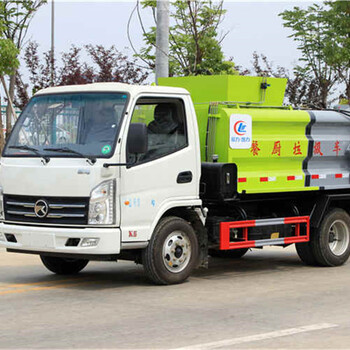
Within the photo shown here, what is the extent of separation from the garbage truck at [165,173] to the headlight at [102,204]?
11mm

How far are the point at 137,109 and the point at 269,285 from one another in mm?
2669

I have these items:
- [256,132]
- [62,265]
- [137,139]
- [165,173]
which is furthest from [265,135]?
[62,265]

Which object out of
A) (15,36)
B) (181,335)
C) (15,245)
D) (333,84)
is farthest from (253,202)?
(333,84)

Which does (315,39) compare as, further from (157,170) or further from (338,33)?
(157,170)

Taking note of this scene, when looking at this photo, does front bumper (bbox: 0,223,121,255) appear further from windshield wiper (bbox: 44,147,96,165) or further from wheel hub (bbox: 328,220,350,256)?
wheel hub (bbox: 328,220,350,256)

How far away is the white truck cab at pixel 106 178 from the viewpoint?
9.48m

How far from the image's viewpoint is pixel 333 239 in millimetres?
12336

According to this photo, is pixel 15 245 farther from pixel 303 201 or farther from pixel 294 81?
pixel 294 81

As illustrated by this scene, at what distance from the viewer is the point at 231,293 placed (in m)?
9.67

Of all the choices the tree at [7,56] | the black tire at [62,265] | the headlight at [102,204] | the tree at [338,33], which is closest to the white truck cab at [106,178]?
the headlight at [102,204]

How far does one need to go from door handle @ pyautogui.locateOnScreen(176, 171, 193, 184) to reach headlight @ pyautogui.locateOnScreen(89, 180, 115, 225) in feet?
3.26

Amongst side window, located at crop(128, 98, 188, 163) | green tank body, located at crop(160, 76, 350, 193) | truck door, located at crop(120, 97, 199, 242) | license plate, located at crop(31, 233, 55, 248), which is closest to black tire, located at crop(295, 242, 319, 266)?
green tank body, located at crop(160, 76, 350, 193)

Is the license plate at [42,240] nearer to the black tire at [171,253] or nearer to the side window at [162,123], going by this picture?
the black tire at [171,253]

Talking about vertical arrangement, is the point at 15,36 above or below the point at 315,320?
above
